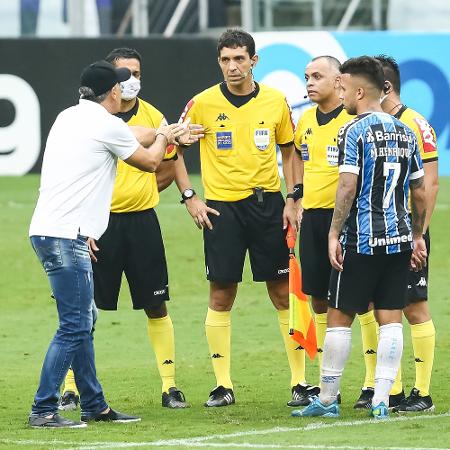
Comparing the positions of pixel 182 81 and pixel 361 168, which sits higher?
pixel 182 81

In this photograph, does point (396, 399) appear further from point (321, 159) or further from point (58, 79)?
point (58, 79)

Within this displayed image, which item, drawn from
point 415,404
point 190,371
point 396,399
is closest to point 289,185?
point 396,399

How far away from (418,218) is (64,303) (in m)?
2.17

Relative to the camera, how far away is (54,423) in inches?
320

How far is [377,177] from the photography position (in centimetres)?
797

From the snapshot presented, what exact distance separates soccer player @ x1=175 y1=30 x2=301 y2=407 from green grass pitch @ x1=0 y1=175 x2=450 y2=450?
0.71 metres

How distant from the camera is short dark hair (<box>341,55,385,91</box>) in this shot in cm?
799

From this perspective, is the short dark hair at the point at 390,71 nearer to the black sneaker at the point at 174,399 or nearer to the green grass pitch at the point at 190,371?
the green grass pitch at the point at 190,371

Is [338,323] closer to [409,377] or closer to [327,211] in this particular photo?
[327,211]

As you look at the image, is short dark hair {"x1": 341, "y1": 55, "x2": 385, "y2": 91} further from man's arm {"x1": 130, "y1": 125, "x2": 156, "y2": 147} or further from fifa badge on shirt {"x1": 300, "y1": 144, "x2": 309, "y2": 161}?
man's arm {"x1": 130, "y1": 125, "x2": 156, "y2": 147}

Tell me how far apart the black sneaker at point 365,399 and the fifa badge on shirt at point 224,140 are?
73.2 inches

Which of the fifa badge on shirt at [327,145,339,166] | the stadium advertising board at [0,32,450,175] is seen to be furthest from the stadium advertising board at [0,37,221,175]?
the fifa badge on shirt at [327,145,339,166]

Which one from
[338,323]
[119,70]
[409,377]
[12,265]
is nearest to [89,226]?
[119,70]

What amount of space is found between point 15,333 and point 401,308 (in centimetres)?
510
